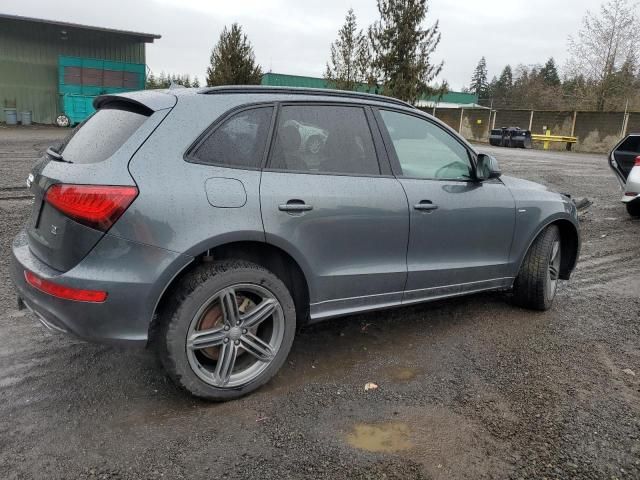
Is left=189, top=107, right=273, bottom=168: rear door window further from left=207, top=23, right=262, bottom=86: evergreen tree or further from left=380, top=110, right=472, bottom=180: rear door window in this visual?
left=207, top=23, right=262, bottom=86: evergreen tree

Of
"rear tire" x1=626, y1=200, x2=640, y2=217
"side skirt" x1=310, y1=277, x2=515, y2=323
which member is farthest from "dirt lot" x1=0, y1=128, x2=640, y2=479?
"rear tire" x1=626, y1=200, x2=640, y2=217

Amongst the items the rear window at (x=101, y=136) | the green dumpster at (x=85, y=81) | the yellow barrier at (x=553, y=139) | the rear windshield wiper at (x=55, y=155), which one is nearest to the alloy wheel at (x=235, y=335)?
the rear window at (x=101, y=136)

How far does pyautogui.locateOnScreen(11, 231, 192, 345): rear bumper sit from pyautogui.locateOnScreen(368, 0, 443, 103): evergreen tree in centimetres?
1471

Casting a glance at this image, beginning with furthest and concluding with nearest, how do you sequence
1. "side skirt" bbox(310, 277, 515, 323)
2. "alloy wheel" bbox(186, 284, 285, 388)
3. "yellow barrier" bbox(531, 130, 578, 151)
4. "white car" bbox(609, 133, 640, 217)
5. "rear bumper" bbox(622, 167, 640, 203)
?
"yellow barrier" bbox(531, 130, 578, 151), "white car" bbox(609, 133, 640, 217), "rear bumper" bbox(622, 167, 640, 203), "side skirt" bbox(310, 277, 515, 323), "alloy wheel" bbox(186, 284, 285, 388)

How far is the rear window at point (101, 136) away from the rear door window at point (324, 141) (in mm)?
796

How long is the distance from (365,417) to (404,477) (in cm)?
51

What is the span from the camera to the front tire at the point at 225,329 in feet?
9.16

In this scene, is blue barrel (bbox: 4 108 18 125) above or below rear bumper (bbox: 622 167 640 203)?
below

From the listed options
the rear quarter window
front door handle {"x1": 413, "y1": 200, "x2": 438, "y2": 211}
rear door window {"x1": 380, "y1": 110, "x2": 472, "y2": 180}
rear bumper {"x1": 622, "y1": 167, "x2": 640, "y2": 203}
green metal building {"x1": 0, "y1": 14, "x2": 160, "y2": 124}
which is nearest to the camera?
front door handle {"x1": 413, "y1": 200, "x2": 438, "y2": 211}

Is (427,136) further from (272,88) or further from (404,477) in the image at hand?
(404,477)

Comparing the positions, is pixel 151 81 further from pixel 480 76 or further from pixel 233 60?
pixel 480 76

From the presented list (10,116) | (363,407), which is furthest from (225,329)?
(10,116)

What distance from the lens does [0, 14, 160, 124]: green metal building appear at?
28.3 m

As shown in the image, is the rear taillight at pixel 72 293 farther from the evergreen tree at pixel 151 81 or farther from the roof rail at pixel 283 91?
the evergreen tree at pixel 151 81
